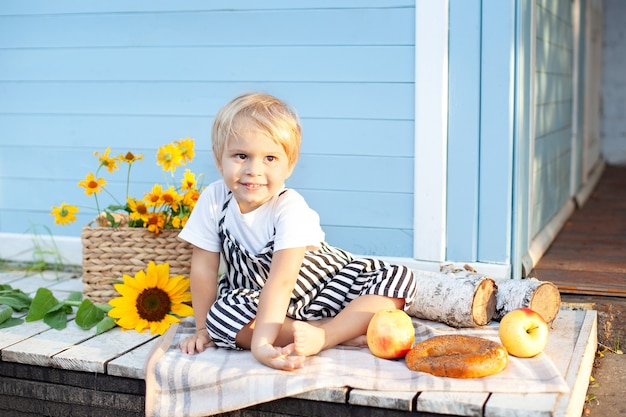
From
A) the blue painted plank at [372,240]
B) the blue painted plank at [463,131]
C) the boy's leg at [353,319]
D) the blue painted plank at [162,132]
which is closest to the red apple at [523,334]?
the boy's leg at [353,319]

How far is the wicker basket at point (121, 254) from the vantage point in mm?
3379

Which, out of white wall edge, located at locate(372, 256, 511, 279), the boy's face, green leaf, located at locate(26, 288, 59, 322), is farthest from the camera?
white wall edge, located at locate(372, 256, 511, 279)

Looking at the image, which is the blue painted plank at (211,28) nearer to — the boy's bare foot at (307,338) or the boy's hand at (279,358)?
the boy's bare foot at (307,338)

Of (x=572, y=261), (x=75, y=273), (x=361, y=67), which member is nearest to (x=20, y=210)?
(x=75, y=273)

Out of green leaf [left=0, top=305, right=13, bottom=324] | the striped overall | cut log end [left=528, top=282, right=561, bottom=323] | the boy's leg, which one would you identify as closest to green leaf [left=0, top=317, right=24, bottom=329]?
green leaf [left=0, top=305, right=13, bottom=324]

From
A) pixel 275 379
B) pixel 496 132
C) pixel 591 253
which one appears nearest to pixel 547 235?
pixel 591 253

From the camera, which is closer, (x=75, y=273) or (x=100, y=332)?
(x=100, y=332)

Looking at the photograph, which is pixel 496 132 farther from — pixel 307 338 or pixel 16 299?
pixel 16 299

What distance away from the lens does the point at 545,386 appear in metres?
2.49

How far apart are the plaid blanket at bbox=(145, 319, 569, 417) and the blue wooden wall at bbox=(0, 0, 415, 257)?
108 cm

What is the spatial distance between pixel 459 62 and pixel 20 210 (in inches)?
89.2

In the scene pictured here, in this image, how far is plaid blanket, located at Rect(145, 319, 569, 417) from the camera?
8.27ft

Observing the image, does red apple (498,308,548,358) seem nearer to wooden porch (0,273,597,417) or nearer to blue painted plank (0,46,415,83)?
wooden porch (0,273,597,417)

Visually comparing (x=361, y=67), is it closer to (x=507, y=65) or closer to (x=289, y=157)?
(x=507, y=65)
